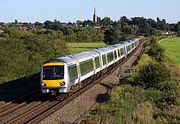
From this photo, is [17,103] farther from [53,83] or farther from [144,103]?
[144,103]

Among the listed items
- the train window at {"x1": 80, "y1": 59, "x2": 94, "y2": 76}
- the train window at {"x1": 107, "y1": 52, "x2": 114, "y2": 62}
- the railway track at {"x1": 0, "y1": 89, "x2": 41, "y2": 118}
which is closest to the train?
the train window at {"x1": 80, "y1": 59, "x2": 94, "y2": 76}

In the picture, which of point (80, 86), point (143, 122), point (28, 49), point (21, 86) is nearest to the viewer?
point (143, 122)

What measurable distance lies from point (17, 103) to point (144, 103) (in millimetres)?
7258

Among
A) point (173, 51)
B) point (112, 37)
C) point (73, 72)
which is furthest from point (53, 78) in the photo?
point (112, 37)

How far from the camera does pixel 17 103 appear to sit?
22062 millimetres

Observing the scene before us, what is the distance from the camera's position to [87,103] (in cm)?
2195

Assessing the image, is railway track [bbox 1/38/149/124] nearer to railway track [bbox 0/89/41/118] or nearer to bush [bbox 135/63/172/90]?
railway track [bbox 0/89/41/118]

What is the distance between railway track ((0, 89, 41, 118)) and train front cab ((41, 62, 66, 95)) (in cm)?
148

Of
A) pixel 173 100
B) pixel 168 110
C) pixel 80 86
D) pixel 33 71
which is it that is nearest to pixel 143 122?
pixel 168 110

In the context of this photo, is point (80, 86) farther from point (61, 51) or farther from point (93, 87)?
point (61, 51)

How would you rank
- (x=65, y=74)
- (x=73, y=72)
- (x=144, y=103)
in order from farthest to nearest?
(x=73, y=72) < (x=65, y=74) < (x=144, y=103)

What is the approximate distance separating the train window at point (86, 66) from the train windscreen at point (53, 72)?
413 cm

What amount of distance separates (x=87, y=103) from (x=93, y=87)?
19.8 feet

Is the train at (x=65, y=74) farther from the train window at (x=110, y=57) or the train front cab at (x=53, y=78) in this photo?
the train window at (x=110, y=57)
